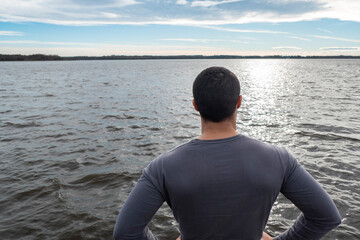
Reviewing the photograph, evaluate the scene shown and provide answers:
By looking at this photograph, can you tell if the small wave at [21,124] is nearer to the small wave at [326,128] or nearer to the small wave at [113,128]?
the small wave at [113,128]

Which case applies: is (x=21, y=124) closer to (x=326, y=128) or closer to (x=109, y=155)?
(x=109, y=155)

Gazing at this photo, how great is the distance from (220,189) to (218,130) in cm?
41

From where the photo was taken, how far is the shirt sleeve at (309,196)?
190cm

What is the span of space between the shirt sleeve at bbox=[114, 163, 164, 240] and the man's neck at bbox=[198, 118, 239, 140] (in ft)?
1.61

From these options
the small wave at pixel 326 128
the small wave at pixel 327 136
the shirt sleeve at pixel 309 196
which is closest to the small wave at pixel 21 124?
the small wave at pixel 327 136

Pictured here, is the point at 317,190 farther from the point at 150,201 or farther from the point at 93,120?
the point at 93,120

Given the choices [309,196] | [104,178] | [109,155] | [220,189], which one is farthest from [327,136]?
[220,189]

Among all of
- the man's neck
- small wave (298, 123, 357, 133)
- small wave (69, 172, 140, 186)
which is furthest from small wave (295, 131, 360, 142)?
the man's neck

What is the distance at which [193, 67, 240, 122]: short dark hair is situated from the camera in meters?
1.85

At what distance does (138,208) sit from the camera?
183 centimetres

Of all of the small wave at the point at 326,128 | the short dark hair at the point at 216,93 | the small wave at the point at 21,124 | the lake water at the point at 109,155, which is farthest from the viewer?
the small wave at the point at 21,124

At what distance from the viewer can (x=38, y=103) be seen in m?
21.5

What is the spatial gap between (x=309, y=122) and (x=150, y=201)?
14665 millimetres

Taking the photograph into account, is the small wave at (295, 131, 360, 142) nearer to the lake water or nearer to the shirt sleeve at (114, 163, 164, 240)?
the lake water
